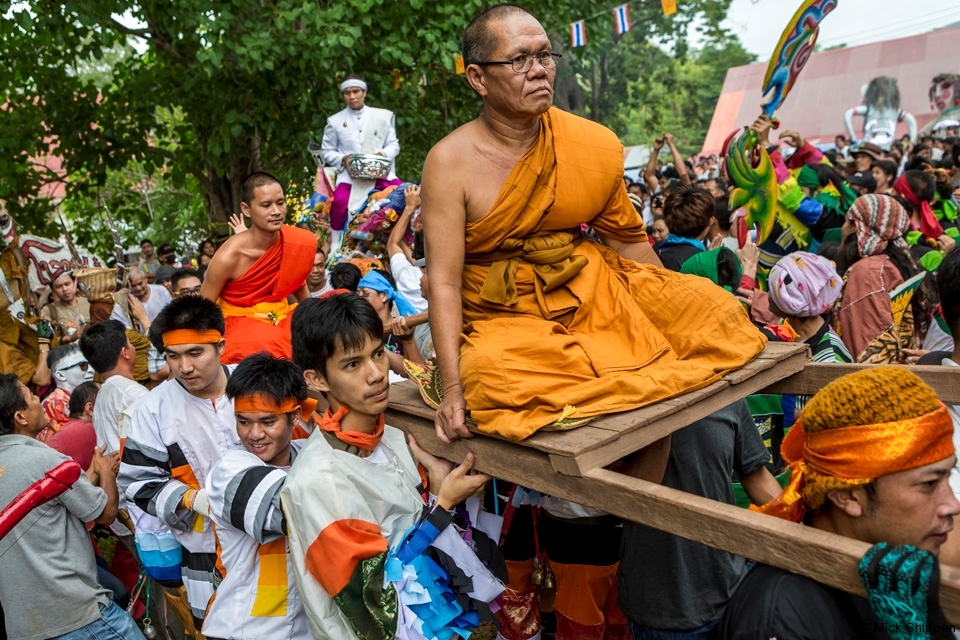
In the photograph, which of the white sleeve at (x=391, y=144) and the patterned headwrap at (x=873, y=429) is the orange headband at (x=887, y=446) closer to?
the patterned headwrap at (x=873, y=429)

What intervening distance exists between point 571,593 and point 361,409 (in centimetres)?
153

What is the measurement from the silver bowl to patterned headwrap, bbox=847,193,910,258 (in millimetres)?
4392

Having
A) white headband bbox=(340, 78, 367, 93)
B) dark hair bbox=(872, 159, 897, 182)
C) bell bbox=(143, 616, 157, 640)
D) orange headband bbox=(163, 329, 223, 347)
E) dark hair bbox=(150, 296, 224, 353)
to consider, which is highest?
white headband bbox=(340, 78, 367, 93)

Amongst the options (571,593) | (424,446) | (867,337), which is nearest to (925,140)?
(867,337)

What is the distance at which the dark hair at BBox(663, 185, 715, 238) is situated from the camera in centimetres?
507

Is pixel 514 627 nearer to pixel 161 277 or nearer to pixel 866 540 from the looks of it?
pixel 866 540

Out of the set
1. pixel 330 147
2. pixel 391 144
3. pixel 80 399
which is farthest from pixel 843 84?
pixel 80 399

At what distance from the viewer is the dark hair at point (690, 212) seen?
5.07m

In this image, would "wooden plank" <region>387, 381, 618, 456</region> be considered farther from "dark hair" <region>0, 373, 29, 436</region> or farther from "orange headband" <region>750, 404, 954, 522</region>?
"dark hair" <region>0, 373, 29, 436</region>

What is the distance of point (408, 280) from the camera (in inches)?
236

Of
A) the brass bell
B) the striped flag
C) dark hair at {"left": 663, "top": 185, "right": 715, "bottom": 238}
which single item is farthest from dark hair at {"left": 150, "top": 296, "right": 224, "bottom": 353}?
the striped flag

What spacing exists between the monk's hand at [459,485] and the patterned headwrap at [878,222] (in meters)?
3.24

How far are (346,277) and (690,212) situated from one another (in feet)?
7.96

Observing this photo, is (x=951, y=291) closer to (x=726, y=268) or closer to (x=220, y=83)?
(x=726, y=268)
